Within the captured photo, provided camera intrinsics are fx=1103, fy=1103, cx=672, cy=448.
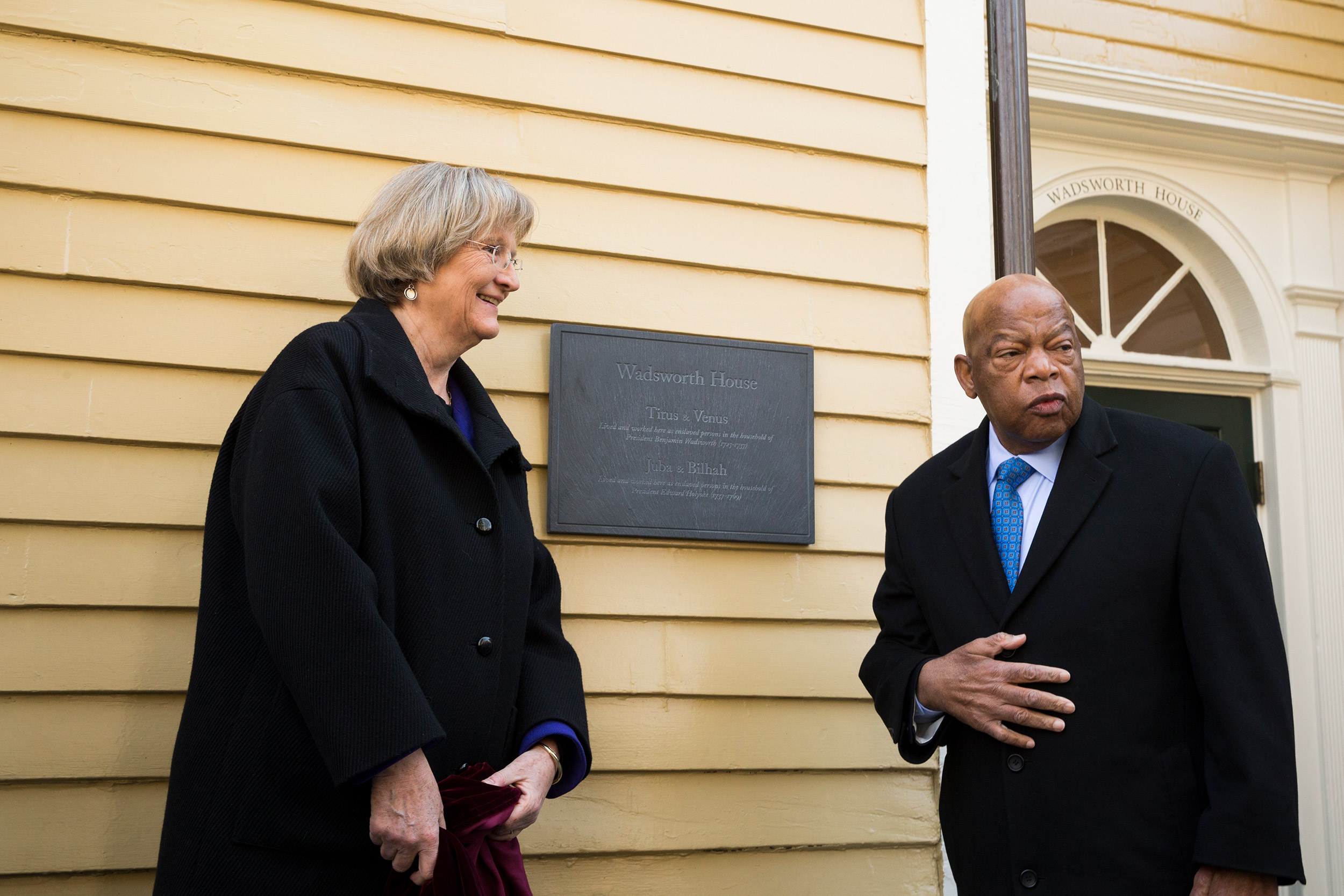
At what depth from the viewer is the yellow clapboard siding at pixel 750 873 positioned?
105 inches

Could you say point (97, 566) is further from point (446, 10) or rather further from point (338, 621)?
point (446, 10)

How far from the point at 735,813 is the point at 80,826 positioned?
1502 mm

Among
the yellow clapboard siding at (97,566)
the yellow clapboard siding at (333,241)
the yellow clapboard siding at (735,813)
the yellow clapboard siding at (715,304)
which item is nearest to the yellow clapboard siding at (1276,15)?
the yellow clapboard siding at (333,241)

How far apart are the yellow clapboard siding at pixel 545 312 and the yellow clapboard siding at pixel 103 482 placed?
0.21 metres

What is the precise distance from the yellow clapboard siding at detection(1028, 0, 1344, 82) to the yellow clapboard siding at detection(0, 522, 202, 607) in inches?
146

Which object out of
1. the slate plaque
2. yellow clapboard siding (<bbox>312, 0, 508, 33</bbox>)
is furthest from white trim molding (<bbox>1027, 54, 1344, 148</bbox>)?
yellow clapboard siding (<bbox>312, 0, 508, 33</bbox>)

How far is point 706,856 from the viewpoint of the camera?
279 centimetres

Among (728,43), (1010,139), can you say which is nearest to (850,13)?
(728,43)

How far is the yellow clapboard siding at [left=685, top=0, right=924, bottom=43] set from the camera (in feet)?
10.5

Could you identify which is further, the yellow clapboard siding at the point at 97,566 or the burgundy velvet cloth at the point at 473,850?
the yellow clapboard siding at the point at 97,566

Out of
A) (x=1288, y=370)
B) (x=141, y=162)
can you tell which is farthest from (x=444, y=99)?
(x=1288, y=370)

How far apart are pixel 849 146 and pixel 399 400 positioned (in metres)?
1.77

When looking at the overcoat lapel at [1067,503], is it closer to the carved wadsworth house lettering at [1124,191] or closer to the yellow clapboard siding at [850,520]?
the yellow clapboard siding at [850,520]

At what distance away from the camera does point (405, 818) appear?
1.77 meters
